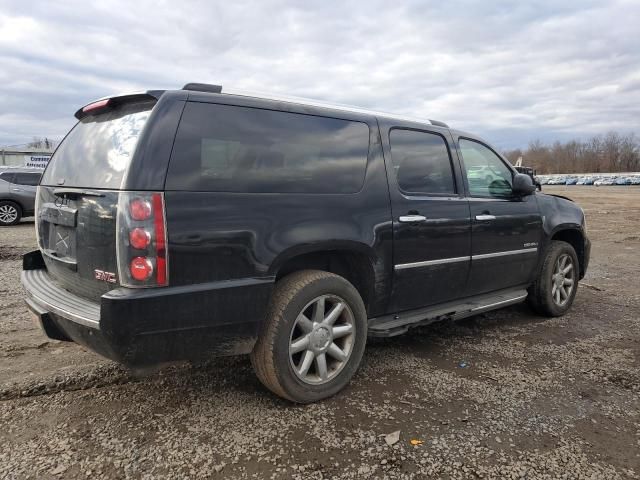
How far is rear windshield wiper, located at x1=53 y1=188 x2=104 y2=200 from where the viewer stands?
262 centimetres

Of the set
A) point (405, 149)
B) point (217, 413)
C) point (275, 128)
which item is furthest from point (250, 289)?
point (405, 149)

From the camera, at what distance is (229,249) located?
263 centimetres

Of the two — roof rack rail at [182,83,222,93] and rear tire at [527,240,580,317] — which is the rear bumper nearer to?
roof rack rail at [182,83,222,93]

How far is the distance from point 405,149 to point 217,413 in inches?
91.9

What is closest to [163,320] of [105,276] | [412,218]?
[105,276]

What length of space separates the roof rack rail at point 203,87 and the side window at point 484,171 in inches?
92.6

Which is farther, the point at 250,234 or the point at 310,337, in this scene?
the point at 310,337

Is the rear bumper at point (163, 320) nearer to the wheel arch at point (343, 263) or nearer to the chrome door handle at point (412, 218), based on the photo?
the wheel arch at point (343, 263)

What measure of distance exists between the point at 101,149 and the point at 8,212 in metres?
12.0

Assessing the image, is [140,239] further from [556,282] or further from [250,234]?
[556,282]

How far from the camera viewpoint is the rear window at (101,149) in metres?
2.59

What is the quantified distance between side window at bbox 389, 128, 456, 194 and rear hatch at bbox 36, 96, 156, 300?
1840mm

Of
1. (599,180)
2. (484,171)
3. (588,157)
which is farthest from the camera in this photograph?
(588,157)

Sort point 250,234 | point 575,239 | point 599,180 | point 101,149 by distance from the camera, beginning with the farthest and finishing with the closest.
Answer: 1. point 599,180
2. point 575,239
3. point 101,149
4. point 250,234
